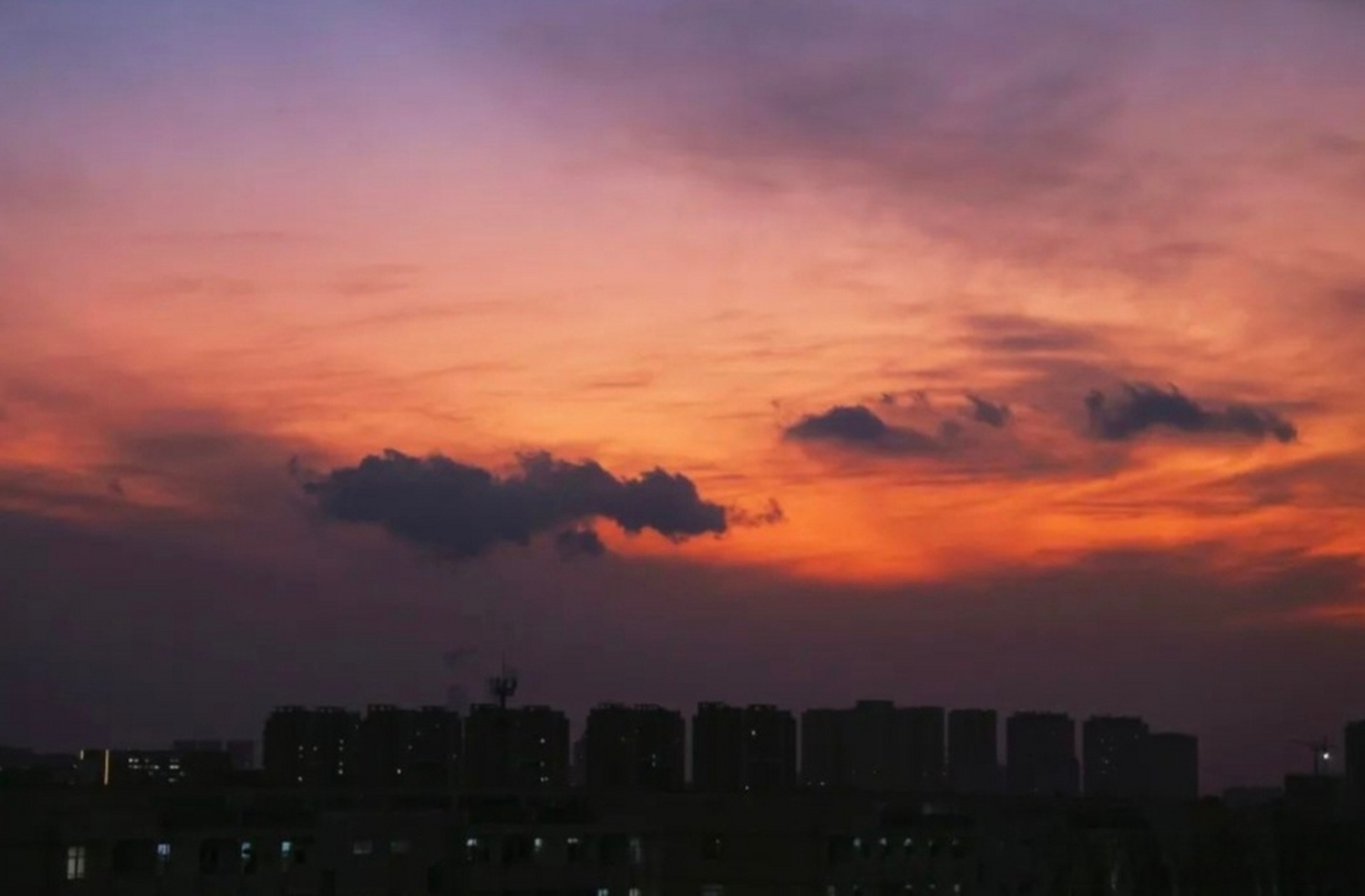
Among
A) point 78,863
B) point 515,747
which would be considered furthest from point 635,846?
point 515,747

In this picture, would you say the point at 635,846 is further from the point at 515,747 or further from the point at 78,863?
the point at 515,747

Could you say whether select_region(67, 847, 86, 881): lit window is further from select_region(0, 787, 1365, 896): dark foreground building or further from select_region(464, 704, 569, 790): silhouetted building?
select_region(464, 704, 569, 790): silhouetted building

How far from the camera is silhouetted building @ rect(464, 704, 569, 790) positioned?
89188 mm

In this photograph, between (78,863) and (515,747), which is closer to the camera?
(78,863)

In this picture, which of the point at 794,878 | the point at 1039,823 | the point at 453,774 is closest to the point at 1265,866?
the point at 1039,823

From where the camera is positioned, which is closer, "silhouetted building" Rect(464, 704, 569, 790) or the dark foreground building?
the dark foreground building

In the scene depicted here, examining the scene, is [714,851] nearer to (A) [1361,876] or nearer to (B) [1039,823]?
(B) [1039,823]

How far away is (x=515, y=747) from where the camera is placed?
95.8 m

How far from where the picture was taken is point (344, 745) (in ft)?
301

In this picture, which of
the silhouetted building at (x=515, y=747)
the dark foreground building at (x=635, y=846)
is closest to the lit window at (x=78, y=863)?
the dark foreground building at (x=635, y=846)

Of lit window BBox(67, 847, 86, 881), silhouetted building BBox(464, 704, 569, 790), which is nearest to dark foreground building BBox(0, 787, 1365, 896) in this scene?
lit window BBox(67, 847, 86, 881)

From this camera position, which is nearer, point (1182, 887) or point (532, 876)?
point (532, 876)

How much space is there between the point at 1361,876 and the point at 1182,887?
6.37m

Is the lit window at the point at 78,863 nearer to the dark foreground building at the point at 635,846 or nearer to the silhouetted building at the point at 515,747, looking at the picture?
the dark foreground building at the point at 635,846
